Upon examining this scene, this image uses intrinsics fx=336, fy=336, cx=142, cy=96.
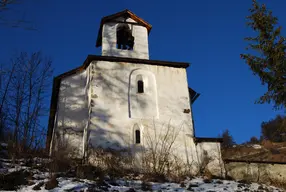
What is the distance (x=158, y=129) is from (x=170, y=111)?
3.72 feet

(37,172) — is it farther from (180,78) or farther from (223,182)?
(180,78)

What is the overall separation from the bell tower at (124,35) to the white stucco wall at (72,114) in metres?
1.98

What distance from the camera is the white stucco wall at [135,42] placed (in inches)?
661

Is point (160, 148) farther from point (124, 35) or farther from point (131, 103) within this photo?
point (124, 35)

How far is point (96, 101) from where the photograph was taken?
14578 millimetres

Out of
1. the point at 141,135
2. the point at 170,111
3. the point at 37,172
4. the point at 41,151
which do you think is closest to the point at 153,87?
the point at 170,111

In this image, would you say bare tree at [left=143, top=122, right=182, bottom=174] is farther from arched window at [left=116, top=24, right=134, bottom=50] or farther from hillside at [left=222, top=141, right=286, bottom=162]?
hillside at [left=222, top=141, right=286, bottom=162]

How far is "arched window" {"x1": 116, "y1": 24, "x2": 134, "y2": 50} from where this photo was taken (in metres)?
17.8

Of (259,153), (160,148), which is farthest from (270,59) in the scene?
(259,153)

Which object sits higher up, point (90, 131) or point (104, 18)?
point (104, 18)

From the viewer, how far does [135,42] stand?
17469 mm

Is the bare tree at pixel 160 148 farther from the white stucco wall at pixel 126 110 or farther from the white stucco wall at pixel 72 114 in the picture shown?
the white stucco wall at pixel 72 114

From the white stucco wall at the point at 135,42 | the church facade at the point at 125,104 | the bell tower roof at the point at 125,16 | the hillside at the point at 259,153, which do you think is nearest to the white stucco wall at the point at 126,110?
the church facade at the point at 125,104

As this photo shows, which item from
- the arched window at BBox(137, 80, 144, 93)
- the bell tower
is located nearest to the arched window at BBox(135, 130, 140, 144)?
the arched window at BBox(137, 80, 144, 93)
